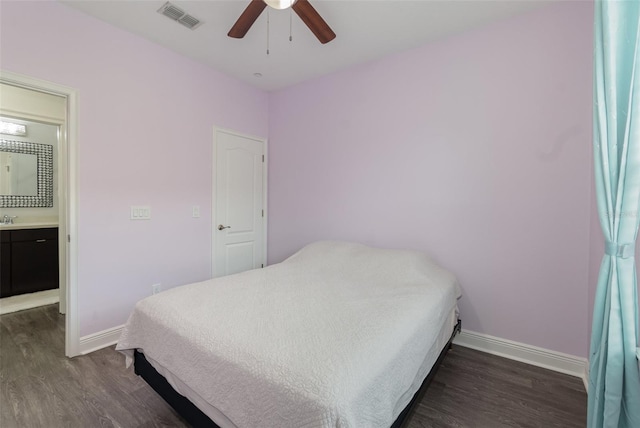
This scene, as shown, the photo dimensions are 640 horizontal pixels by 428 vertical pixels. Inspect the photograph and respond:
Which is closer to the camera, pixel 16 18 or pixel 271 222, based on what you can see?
pixel 16 18

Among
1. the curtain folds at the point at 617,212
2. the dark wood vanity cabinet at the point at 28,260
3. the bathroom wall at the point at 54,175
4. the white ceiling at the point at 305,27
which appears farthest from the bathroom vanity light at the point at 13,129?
the curtain folds at the point at 617,212

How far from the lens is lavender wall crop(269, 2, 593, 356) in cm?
201

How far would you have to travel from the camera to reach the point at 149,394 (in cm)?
179

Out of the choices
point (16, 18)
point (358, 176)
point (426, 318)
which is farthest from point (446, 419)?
point (16, 18)

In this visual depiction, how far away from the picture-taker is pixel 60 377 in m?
1.95

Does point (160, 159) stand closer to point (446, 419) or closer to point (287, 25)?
point (287, 25)

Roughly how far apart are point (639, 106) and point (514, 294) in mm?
1620

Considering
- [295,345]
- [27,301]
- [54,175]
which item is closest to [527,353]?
[295,345]

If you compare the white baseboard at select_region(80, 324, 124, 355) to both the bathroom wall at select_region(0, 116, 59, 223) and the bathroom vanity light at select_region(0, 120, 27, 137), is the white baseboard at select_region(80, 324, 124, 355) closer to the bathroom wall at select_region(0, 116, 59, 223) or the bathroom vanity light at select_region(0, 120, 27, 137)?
the bathroom wall at select_region(0, 116, 59, 223)

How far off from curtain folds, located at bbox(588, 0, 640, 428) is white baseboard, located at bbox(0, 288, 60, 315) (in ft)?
16.0

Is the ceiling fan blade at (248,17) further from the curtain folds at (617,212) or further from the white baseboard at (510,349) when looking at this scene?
the white baseboard at (510,349)

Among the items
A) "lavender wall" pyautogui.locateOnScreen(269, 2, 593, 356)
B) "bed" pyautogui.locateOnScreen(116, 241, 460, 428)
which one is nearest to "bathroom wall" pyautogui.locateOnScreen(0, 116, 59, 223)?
"bed" pyautogui.locateOnScreen(116, 241, 460, 428)

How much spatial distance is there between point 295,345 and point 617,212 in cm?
140

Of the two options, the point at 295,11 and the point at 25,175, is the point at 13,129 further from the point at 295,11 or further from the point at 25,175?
the point at 295,11
